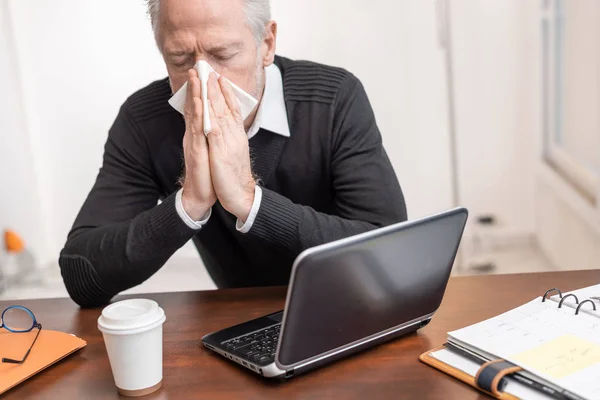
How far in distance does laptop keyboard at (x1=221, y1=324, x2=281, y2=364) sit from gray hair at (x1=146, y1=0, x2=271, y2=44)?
2.13 feet

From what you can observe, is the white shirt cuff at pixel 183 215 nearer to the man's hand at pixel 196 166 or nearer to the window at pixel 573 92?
the man's hand at pixel 196 166

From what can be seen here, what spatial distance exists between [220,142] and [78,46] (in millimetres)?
1886

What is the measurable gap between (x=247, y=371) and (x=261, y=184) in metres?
0.67

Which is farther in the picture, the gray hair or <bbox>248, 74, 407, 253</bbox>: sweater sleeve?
the gray hair

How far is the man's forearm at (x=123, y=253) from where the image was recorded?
1.29 m

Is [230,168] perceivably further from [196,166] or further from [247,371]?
[247,371]

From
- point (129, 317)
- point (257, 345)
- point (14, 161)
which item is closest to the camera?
point (129, 317)

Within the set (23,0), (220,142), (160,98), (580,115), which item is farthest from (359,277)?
(23,0)

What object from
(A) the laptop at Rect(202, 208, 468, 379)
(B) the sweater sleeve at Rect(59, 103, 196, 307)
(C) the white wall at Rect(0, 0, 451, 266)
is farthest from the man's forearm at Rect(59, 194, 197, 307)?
(C) the white wall at Rect(0, 0, 451, 266)

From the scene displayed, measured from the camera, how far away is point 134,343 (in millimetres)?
902

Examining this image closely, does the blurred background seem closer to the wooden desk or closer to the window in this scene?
the window

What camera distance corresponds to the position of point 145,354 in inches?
35.9

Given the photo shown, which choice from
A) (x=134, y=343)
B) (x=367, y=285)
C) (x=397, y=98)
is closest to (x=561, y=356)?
(x=367, y=285)

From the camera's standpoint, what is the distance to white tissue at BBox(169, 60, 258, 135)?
Answer: 1.28m
